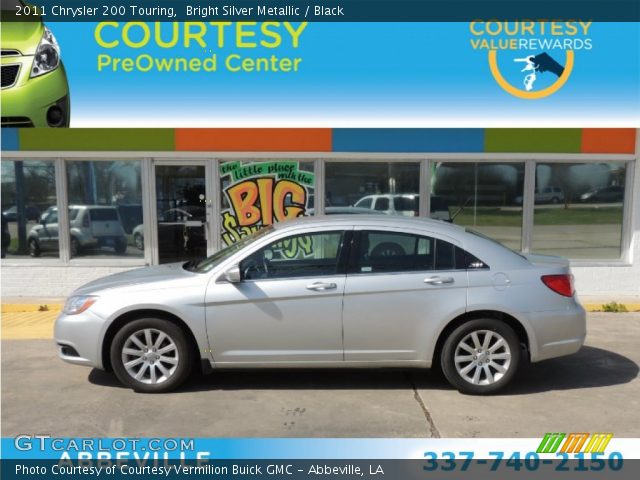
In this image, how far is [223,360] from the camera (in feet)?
15.0

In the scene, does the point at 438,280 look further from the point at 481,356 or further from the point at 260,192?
the point at 260,192

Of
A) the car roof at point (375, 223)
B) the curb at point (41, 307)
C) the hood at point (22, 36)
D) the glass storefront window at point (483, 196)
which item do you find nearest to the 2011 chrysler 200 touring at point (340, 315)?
the car roof at point (375, 223)

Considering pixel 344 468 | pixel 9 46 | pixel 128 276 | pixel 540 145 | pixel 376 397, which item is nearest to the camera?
pixel 344 468

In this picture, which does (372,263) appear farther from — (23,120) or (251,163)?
(23,120)

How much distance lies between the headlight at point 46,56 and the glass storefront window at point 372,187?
15.1ft

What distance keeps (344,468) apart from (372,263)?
1796 millimetres

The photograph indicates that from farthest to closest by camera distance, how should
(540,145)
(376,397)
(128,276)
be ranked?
(540,145) → (128,276) → (376,397)

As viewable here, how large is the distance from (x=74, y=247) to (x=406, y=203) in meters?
5.76

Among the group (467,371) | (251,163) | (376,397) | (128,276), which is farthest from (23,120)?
(467,371)

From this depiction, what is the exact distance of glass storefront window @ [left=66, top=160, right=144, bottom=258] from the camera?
337 inches

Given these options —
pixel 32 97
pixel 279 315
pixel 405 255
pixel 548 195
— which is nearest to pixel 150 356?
pixel 279 315

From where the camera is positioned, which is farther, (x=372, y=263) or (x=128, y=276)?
(x=128, y=276)

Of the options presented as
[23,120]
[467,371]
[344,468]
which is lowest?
[344,468]

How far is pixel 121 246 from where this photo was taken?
8.79 metres
